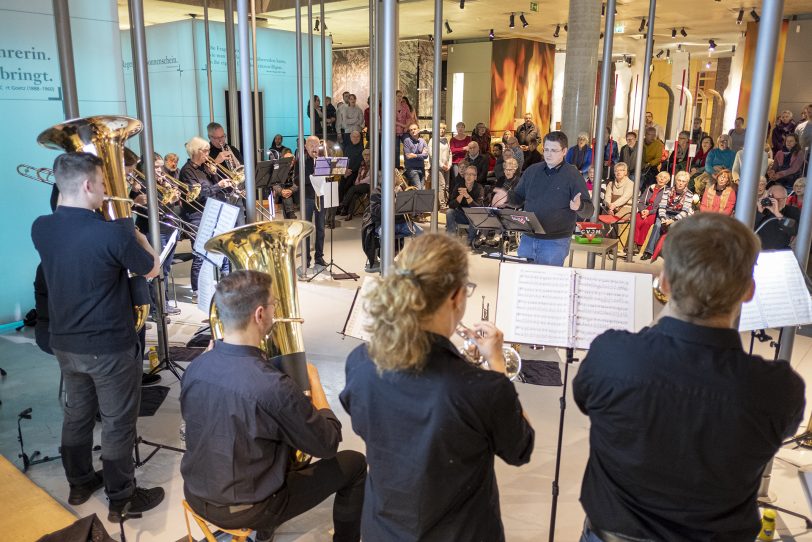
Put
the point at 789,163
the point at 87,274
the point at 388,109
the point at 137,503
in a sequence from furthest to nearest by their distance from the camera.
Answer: the point at 789,163 < the point at 137,503 < the point at 87,274 < the point at 388,109

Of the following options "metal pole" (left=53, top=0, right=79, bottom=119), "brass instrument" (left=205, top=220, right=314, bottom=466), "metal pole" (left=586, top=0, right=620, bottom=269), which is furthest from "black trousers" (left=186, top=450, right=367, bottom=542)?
"metal pole" (left=586, top=0, right=620, bottom=269)

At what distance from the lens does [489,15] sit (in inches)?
598

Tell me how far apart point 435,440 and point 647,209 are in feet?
26.9

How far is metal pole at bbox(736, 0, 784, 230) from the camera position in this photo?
2.14 m

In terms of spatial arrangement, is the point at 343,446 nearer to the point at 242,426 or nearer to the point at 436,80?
the point at 242,426

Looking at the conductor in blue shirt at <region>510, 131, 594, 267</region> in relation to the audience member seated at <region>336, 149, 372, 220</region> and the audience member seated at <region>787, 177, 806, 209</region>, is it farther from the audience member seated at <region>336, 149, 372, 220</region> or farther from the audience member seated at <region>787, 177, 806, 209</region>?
the audience member seated at <region>336, 149, 372, 220</region>

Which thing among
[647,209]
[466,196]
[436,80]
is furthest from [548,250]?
[647,209]

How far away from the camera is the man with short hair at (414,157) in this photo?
429 inches

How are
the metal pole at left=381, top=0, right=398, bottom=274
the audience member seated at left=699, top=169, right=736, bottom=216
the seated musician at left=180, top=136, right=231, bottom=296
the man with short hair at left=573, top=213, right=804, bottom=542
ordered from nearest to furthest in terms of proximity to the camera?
the man with short hair at left=573, top=213, right=804, bottom=542 → the metal pole at left=381, top=0, right=398, bottom=274 → the seated musician at left=180, top=136, right=231, bottom=296 → the audience member seated at left=699, top=169, right=736, bottom=216

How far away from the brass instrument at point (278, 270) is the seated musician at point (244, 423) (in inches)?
16.2

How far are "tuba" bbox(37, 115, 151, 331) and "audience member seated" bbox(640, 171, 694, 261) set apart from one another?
6.53 m

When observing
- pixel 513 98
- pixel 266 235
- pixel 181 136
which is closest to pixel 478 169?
pixel 181 136

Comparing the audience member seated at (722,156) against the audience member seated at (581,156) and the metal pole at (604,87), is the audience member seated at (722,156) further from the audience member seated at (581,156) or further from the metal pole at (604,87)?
the metal pole at (604,87)

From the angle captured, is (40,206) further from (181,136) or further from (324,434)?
(181,136)
